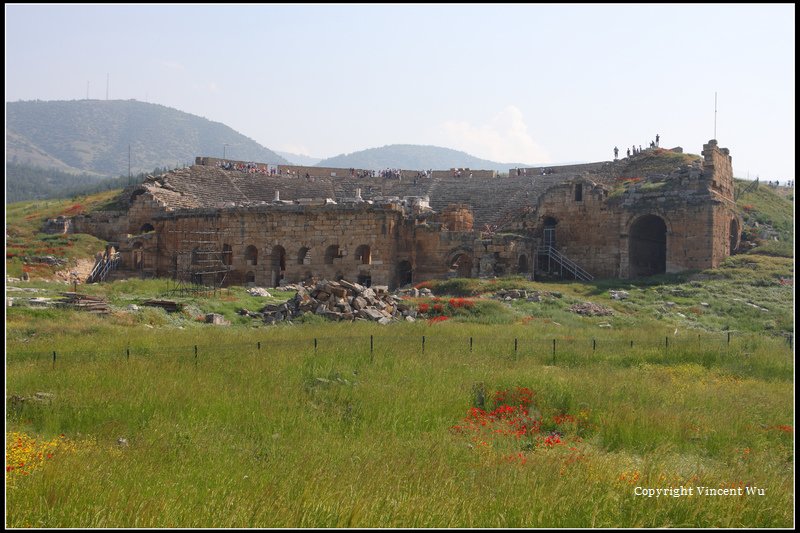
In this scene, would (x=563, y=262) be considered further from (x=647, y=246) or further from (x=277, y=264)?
(x=277, y=264)

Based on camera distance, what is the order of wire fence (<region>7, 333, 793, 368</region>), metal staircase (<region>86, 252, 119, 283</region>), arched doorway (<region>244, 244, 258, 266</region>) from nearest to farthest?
1. wire fence (<region>7, 333, 793, 368</region>)
2. arched doorway (<region>244, 244, 258, 266</region>)
3. metal staircase (<region>86, 252, 119, 283</region>)

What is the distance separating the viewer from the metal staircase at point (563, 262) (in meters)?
34.8

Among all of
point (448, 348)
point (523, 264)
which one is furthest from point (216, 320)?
point (523, 264)

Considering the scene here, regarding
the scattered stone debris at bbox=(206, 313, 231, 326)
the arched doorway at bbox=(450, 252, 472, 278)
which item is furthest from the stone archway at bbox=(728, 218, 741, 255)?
the scattered stone debris at bbox=(206, 313, 231, 326)

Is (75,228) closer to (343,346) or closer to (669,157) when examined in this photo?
(343,346)

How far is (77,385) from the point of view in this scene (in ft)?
36.7

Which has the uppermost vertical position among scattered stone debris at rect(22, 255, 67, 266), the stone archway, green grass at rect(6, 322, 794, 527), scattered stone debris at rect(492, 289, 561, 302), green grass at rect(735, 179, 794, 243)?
green grass at rect(735, 179, 794, 243)

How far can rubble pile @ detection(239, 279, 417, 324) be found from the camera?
853 inches

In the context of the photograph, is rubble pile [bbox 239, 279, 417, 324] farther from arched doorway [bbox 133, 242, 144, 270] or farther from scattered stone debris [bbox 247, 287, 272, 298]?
arched doorway [bbox 133, 242, 144, 270]

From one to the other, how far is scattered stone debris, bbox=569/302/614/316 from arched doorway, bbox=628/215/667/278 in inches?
413

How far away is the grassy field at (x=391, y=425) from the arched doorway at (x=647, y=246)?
595 inches

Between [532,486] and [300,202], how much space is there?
29.5 meters

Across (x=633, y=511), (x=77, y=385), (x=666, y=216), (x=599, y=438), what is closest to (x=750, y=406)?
(x=599, y=438)

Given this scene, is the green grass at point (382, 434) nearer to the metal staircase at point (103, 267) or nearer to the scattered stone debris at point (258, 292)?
the scattered stone debris at point (258, 292)
